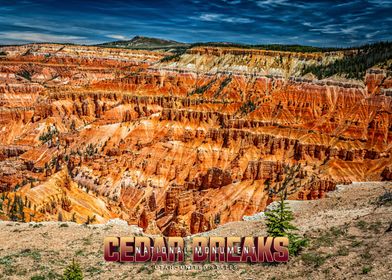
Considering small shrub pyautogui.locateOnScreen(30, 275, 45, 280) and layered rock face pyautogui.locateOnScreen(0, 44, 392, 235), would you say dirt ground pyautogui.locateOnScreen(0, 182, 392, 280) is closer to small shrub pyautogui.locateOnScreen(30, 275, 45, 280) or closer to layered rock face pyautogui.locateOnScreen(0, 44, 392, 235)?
small shrub pyautogui.locateOnScreen(30, 275, 45, 280)

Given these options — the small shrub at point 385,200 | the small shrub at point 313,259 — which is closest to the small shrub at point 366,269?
the small shrub at point 313,259

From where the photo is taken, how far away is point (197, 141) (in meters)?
82.6

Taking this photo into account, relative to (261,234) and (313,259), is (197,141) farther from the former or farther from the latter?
(313,259)

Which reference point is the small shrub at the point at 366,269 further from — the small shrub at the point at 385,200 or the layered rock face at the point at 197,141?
the layered rock face at the point at 197,141

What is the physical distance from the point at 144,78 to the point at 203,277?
333ft

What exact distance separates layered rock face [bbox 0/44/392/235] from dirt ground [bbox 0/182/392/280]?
1194 centimetres

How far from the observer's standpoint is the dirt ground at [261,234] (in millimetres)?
18266

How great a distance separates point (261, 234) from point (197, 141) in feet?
188

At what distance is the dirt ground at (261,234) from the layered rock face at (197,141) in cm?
1194

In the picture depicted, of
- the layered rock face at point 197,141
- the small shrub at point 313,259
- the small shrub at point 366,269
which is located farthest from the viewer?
Answer: the layered rock face at point 197,141

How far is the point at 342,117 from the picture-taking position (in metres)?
78.1

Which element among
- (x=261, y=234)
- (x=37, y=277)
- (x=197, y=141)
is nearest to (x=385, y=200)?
(x=261, y=234)

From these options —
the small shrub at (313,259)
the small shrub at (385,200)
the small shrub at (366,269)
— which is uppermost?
the small shrub at (385,200)

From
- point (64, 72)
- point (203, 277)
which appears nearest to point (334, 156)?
point (203, 277)
